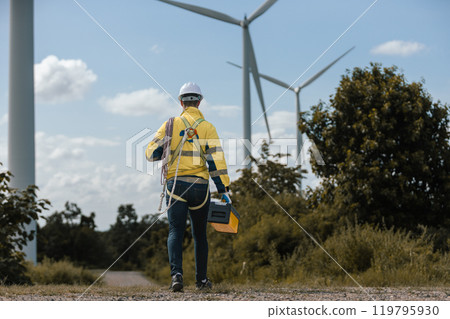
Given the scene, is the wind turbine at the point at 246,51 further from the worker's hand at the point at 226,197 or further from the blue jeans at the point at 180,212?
the blue jeans at the point at 180,212

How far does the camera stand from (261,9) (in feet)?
76.1

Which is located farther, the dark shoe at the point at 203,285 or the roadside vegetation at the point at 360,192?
the roadside vegetation at the point at 360,192

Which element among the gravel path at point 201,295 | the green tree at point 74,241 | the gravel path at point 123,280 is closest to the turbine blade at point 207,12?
the gravel path at point 123,280

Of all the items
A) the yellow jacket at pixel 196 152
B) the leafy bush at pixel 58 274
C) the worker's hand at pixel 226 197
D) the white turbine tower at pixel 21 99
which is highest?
the white turbine tower at pixel 21 99

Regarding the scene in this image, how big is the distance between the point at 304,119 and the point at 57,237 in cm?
3297

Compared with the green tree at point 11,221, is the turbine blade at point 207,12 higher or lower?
higher

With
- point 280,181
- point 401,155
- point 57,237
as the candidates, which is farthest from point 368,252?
point 57,237

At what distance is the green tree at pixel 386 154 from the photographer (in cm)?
1374

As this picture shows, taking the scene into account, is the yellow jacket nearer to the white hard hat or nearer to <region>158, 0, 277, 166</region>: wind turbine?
the white hard hat

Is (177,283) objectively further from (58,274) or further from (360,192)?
(58,274)

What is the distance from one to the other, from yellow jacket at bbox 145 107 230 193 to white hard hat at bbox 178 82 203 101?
321mm

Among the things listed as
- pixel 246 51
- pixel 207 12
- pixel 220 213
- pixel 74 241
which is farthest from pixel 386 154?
pixel 74 241

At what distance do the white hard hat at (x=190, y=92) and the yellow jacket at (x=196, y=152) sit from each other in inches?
12.6

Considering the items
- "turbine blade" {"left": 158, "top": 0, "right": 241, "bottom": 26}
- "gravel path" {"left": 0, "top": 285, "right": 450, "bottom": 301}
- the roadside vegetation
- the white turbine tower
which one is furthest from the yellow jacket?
"turbine blade" {"left": 158, "top": 0, "right": 241, "bottom": 26}
